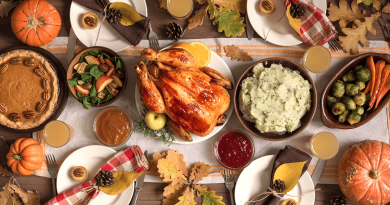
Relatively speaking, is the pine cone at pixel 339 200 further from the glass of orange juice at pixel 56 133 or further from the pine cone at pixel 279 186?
the glass of orange juice at pixel 56 133

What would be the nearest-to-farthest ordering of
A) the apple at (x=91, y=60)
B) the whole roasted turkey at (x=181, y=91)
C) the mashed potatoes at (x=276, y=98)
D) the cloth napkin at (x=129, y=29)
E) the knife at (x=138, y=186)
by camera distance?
the whole roasted turkey at (x=181, y=91)
the mashed potatoes at (x=276, y=98)
the apple at (x=91, y=60)
the cloth napkin at (x=129, y=29)
the knife at (x=138, y=186)

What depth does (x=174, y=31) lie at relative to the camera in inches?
118

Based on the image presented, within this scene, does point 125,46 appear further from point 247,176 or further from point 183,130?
point 247,176

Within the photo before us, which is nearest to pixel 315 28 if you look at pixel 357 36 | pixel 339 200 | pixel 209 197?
pixel 357 36

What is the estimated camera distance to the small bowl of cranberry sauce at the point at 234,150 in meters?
2.96

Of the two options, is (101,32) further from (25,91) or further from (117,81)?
(25,91)

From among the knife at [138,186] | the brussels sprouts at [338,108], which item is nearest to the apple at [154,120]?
the knife at [138,186]

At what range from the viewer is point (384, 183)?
2.82 metres

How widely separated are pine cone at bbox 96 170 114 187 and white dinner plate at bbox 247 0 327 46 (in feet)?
8.16

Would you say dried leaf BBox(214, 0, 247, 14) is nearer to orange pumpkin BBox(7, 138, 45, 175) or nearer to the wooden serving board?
the wooden serving board

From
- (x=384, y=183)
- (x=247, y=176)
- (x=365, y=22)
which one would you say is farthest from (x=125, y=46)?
(x=384, y=183)

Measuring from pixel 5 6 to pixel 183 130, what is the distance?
2762mm

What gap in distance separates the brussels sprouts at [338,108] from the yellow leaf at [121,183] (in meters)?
2.40

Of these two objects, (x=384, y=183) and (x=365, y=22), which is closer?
(x=384, y=183)
